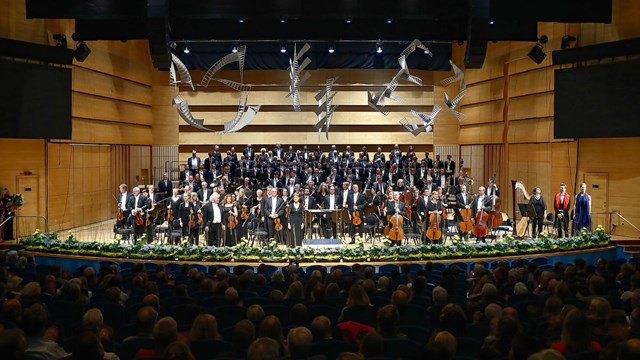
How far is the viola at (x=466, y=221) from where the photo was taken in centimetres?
1471

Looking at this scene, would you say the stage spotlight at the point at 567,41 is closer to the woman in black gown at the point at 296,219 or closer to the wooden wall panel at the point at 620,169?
the wooden wall panel at the point at 620,169

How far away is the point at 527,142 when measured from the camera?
69.1ft

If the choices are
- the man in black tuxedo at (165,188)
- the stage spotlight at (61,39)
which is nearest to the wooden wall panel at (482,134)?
the man in black tuxedo at (165,188)

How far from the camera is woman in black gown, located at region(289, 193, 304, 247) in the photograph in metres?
15.3

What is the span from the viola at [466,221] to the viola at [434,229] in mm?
608

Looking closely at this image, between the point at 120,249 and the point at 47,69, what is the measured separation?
6904mm

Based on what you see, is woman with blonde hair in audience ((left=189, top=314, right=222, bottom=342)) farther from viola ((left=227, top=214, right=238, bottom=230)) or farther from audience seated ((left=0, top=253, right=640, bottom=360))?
viola ((left=227, top=214, right=238, bottom=230))

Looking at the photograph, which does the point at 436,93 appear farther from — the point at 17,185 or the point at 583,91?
the point at 17,185

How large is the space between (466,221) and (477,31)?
15.8 feet

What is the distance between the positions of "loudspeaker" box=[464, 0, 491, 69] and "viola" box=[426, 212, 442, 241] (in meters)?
4.28

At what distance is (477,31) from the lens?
14844mm

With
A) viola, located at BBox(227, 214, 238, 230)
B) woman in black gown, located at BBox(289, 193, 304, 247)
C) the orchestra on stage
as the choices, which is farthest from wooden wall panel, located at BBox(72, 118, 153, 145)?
woman in black gown, located at BBox(289, 193, 304, 247)

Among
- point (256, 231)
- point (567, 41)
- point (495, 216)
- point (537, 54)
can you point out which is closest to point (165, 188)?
point (256, 231)

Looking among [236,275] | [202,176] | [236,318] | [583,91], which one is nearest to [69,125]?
[202,176]
